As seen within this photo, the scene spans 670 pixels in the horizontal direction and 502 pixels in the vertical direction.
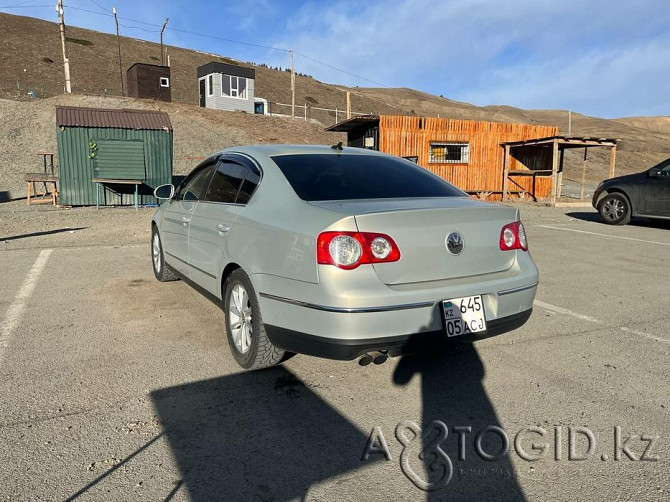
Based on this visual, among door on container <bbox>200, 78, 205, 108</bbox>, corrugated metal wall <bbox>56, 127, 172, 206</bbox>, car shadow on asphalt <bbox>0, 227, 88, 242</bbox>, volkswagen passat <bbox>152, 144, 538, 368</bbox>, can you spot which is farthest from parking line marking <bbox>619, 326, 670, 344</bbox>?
door on container <bbox>200, 78, 205, 108</bbox>

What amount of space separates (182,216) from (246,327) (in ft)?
6.00

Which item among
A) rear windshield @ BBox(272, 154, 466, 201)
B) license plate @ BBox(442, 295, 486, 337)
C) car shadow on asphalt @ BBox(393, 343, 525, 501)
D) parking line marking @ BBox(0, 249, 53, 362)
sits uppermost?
rear windshield @ BBox(272, 154, 466, 201)

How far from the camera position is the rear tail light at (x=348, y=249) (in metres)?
2.75

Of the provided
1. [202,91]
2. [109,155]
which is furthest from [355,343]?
[202,91]

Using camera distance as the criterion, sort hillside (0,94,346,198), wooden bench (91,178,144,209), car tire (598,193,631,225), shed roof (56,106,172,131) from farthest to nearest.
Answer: hillside (0,94,346,198) < shed roof (56,106,172,131) < wooden bench (91,178,144,209) < car tire (598,193,631,225)

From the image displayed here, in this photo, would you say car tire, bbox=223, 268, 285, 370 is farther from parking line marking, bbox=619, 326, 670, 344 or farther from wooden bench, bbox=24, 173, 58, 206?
wooden bench, bbox=24, 173, 58, 206

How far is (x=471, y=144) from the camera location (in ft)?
67.3

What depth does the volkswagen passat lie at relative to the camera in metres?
2.77

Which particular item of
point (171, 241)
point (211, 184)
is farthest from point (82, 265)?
point (211, 184)

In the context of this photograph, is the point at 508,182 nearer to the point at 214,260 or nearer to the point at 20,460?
the point at 214,260

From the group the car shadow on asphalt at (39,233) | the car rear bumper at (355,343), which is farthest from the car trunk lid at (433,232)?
the car shadow on asphalt at (39,233)

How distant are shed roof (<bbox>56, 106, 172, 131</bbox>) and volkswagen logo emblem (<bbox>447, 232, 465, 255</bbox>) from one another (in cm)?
1496

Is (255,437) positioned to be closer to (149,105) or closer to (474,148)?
(474,148)

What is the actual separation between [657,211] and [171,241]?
10.6 metres
